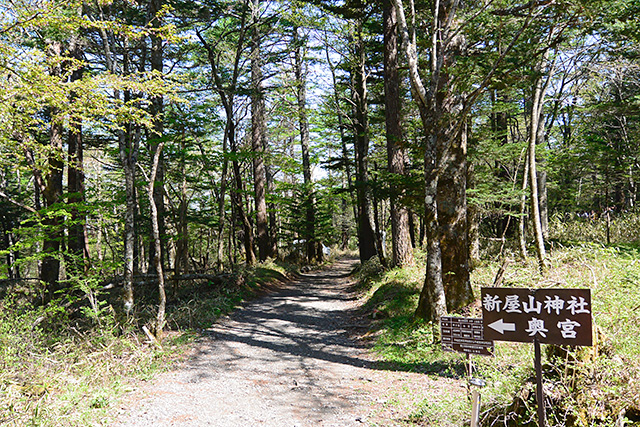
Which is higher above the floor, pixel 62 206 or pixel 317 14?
pixel 317 14

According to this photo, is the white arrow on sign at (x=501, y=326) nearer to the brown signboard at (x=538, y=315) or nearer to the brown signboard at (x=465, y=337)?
the brown signboard at (x=538, y=315)

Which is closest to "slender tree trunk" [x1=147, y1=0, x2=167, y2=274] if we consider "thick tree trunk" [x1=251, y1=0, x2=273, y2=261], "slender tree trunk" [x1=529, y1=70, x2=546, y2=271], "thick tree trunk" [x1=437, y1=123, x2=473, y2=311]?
"thick tree trunk" [x1=251, y1=0, x2=273, y2=261]

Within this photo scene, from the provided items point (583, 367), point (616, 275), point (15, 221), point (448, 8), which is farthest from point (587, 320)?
point (15, 221)

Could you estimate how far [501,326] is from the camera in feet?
9.63

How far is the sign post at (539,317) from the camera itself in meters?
2.55

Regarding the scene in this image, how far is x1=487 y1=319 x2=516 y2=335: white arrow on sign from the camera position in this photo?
113 inches

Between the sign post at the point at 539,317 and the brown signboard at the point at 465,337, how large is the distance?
1.57ft

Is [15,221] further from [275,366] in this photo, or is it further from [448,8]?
[448,8]

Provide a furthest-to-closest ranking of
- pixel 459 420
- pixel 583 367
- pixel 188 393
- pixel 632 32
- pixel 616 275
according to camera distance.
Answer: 1. pixel 632 32
2. pixel 188 393
3. pixel 616 275
4. pixel 459 420
5. pixel 583 367

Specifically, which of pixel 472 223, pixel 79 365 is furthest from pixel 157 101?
pixel 472 223

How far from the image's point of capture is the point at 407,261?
1116cm

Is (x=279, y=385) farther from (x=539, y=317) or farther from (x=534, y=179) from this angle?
(x=534, y=179)

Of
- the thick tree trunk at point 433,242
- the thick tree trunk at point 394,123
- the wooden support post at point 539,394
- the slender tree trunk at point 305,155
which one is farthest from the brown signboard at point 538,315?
the slender tree trunk at point 305,155

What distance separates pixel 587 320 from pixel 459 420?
1.70 meters
